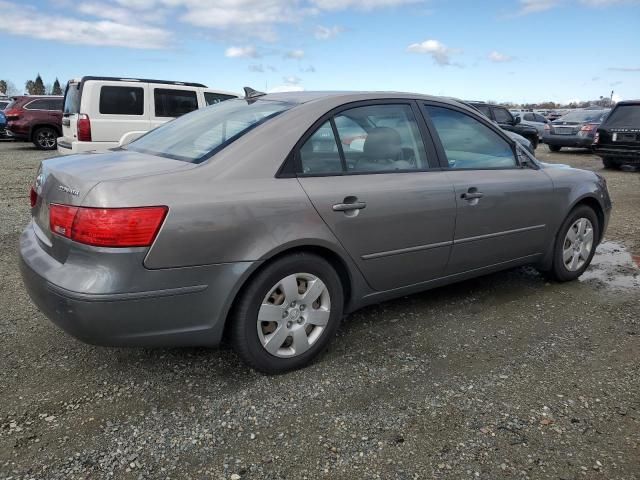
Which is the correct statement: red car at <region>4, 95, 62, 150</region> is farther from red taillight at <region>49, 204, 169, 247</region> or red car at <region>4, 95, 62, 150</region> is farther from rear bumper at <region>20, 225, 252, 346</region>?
red taillight at <region>49, 204, 169, 247</region>

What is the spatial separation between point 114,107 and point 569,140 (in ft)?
44.0

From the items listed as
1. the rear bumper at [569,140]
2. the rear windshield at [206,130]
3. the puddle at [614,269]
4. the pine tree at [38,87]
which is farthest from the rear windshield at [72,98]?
the pine tree at [38,87]

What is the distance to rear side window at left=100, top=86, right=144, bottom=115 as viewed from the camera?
1008 centimetres

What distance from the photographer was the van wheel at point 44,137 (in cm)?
1670

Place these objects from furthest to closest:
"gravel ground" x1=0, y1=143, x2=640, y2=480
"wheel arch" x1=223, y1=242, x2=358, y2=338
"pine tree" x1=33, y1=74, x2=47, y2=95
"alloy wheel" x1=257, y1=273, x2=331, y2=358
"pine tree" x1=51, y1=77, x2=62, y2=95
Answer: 1. "pine tree" x1=33, y1=74, x2=47, y2=95
2. "pine tree" x1=51, y1=77, x2=62, y2=95
3. "alloy wheel" x1=257, y1=273, x2=331, y2=358
4. "wheel arch" x1=223, y1=242, x2=358, y2=338
5. "gravel ground" x1=0, y1=143, x2=640, y2=480

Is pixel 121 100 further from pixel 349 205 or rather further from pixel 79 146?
pixel 349 205

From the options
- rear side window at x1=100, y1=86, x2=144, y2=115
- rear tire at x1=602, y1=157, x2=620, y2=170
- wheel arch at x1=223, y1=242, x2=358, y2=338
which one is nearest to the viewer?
wheel arch at x1=223, y1=242, x2=358, y2=338

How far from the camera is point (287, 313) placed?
293 cm

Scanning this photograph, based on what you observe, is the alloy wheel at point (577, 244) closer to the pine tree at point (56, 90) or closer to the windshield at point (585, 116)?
the windshield at point (585, 116)

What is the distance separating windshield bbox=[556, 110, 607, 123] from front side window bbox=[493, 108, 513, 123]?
3.06m

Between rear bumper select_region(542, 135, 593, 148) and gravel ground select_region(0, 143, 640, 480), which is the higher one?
rear bumper select_region(542, 135, 593, 148)

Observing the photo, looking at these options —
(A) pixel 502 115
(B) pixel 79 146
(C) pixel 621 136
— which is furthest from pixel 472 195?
(A) pixel 502 115

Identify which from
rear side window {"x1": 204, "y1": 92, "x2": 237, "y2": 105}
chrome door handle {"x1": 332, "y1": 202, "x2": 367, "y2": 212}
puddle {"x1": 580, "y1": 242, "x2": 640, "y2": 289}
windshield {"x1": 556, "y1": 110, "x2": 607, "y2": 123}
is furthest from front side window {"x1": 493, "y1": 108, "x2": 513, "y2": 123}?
chrome door handle {"x1": 332, "y1": 202, "x2": 367, "y2": 212}

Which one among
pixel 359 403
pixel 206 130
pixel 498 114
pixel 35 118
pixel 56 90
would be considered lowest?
pixel 359 403
